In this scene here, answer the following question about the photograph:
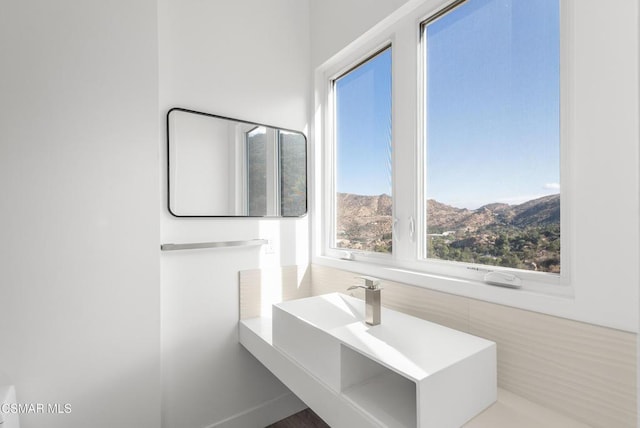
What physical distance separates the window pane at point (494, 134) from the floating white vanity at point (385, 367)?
1.20 ft

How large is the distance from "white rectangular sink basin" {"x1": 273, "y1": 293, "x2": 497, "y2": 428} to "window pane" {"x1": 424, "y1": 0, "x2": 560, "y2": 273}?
1.20 ft

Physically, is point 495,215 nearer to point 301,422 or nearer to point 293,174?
point 293,174

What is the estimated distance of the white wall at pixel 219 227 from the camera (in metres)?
1.52

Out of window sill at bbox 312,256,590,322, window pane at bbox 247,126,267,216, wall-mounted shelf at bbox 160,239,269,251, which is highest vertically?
window pane at bbox 247,126,267,216

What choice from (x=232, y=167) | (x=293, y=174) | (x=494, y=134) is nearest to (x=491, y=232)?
(x=494, y=134)

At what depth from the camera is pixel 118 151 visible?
1324 mm

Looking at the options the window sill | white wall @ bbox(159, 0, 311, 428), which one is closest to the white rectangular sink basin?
the window sill

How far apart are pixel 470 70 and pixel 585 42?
1.34ft

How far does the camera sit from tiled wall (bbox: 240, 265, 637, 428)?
82cm

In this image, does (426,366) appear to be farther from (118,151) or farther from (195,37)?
(195,37)

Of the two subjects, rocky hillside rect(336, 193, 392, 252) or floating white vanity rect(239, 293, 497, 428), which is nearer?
floating white vanity rect(239, 293, 497, 428)

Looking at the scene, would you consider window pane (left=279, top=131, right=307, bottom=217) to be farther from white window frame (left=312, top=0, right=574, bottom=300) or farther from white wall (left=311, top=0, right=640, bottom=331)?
white wall (left=311, top=0, right=640, bottom=331)

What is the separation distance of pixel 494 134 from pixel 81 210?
63.3 inches

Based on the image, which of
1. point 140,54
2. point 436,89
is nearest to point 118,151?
point 140,54
